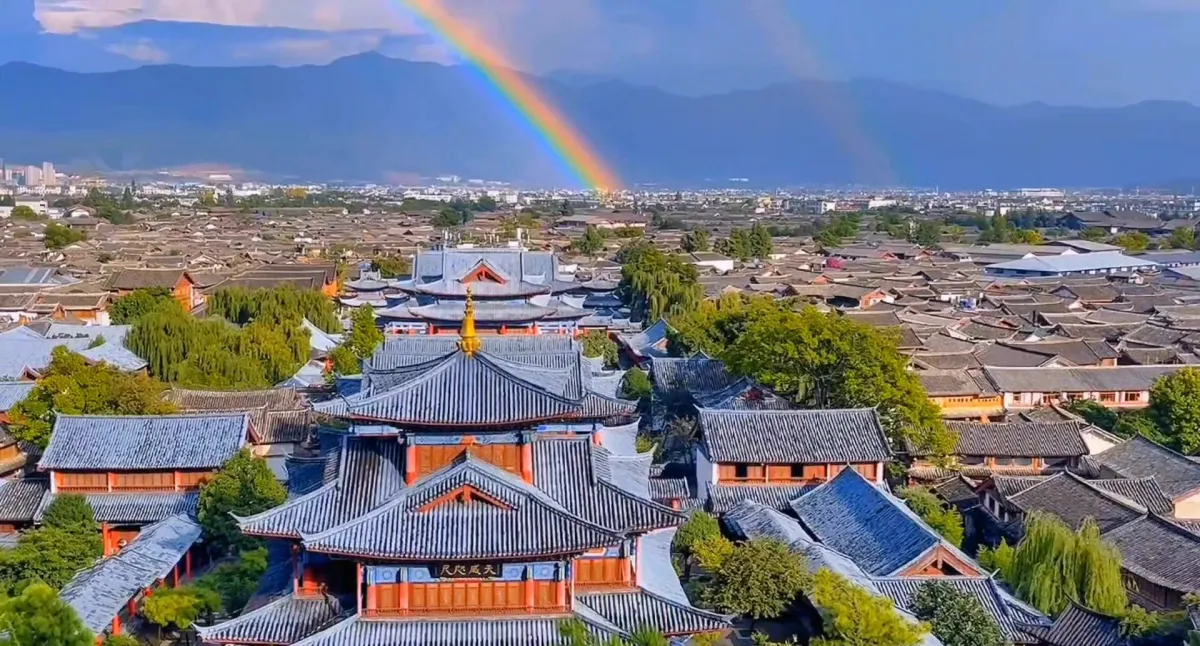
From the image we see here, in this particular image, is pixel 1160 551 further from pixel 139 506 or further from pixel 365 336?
pixel 365 336

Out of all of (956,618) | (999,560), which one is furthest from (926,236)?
(956,618)

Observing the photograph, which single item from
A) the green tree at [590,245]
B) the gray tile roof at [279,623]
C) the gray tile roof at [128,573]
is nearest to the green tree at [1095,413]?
the gray tile roof at [128,573]

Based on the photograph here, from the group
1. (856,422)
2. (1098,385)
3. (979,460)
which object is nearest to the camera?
(856,422)

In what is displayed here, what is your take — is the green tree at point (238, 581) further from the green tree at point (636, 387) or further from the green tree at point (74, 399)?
the green tree at point (636, 387)

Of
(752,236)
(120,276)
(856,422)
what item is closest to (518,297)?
(856,422)

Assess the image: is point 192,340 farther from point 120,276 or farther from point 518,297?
point 120,276

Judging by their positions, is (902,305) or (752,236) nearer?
(902,305)

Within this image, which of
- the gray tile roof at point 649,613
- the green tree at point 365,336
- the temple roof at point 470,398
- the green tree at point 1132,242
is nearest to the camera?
the temple roof at point 470,398
